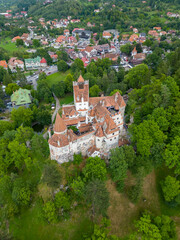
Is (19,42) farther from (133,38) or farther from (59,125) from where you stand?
(59,125)

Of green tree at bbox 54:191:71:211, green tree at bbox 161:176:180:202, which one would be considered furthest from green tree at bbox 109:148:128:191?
green tree at bbox 54:191:71:211

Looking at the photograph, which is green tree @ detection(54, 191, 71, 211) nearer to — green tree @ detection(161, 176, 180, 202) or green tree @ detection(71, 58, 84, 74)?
green tree @ detection(161, 176, 180, 202)

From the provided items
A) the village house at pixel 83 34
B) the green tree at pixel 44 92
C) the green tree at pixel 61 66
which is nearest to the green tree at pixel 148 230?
the green tree at pixel 44 92

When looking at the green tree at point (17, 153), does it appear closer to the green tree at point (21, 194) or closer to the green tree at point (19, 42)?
the green tree at point (21, 194)

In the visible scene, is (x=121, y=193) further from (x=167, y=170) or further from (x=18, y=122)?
(x=18, y=122)

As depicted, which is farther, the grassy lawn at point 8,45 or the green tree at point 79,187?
the grassy lawn at point 8,45

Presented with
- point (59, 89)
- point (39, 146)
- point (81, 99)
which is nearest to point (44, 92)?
→ point (59, 89)
